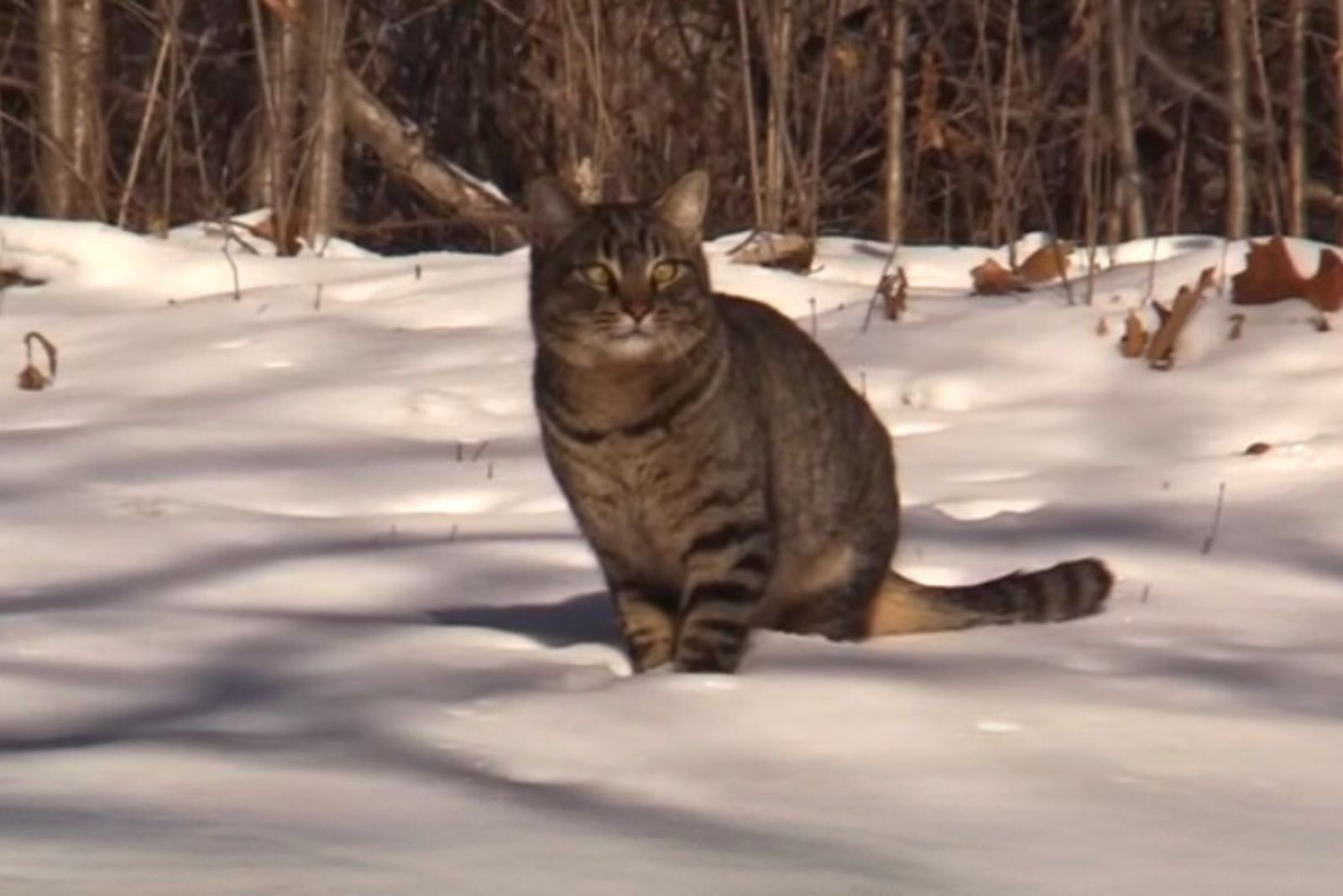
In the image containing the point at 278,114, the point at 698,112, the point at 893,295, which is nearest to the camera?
the point at 893,295

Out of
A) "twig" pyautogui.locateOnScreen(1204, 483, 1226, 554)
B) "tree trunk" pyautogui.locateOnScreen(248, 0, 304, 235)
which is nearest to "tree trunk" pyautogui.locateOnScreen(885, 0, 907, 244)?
"tree trunk" pyautogui.locateOnScreen(248, 0, 304, 235)

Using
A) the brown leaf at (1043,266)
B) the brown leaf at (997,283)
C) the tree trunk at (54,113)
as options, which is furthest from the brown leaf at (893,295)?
A: the tree trunk at (54,113)

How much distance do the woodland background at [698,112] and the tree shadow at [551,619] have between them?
10.9 feet

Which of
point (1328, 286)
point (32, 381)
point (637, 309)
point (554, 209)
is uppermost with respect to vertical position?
point (554, 209)

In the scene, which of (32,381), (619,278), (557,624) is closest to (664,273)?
(619,278)

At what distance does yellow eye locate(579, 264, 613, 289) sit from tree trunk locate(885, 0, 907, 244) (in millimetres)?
5164

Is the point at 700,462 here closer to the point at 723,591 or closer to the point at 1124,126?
the point at 723,591

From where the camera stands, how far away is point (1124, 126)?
879 centimetres

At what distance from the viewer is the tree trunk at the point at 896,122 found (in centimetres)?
974

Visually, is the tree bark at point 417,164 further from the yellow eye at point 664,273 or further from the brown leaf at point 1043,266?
the yellow eye at point 664,273

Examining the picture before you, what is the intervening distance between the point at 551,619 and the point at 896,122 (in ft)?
17.1

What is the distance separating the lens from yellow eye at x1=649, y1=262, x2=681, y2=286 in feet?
14.9

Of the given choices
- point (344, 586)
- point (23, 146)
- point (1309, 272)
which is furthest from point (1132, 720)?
point (23, 146)

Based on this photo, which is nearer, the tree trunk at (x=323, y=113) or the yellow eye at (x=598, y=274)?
the yellow eye at (x=598, y=274)
